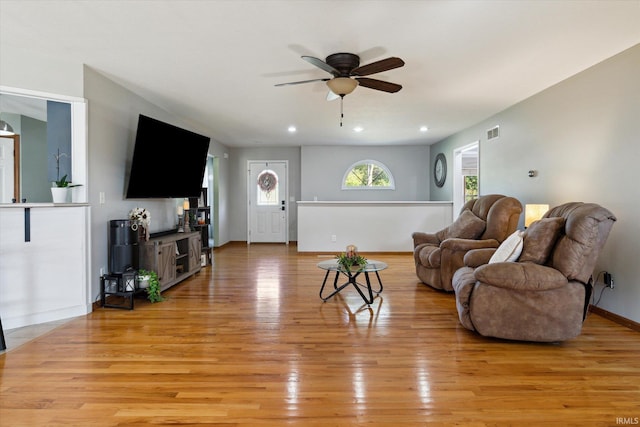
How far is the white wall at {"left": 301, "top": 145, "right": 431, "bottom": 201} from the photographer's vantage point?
8577 millimetres

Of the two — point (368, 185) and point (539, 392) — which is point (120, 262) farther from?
point (368, 185)

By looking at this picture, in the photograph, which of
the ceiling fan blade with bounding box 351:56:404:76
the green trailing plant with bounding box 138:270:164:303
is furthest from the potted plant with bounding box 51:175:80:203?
the ceiling fan blade with bounding box 351:56:404:76

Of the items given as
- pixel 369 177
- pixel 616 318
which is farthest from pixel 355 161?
pixel 616 318

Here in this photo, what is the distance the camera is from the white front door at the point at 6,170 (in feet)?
15.6

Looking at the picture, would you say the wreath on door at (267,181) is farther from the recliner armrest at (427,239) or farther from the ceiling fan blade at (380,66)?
the ceiling fan blade at (380,66)

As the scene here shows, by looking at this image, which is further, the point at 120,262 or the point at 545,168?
the point at 545,168

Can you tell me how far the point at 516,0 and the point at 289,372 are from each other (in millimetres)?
2811

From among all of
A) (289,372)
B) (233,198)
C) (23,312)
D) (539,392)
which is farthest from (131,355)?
(233,198)

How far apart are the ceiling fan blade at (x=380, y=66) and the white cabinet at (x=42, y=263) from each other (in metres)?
2.89

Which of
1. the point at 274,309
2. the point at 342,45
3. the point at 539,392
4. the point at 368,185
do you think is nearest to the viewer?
the point at 539,392

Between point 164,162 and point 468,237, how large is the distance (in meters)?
3.94

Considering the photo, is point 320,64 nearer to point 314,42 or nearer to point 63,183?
point 314,42

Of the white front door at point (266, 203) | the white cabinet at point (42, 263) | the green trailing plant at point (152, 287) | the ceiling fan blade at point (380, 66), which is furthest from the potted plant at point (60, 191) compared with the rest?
the white front door at point (266, 203)

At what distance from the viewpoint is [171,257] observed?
4398 mm
